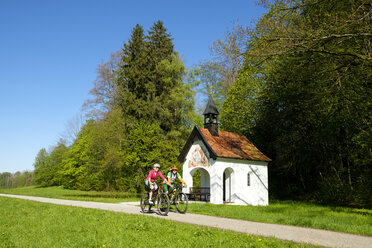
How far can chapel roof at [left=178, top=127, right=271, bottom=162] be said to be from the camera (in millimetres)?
19703

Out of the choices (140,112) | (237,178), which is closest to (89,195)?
(140,112)

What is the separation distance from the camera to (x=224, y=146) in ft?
69.4

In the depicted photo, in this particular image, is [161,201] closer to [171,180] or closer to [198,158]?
[171,180]

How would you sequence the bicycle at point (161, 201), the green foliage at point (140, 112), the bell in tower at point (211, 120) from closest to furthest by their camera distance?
the bicycle at point (161, 201) < the bell in tower at point (211, 120) < the green foliage at point (140, 112)

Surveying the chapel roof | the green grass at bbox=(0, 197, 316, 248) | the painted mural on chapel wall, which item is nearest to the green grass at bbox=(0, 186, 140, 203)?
the painted mural on chapel wall

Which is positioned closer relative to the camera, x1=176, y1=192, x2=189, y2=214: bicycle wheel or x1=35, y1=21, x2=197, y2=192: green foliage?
x1=176, y1=192, x2=189, y2=214: bicycle wheel

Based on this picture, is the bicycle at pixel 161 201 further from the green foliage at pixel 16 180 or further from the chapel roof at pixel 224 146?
the green foliage at pixel 16 180

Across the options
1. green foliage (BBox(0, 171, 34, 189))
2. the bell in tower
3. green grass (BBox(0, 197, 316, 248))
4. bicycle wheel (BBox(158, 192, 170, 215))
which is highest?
the bell in tower

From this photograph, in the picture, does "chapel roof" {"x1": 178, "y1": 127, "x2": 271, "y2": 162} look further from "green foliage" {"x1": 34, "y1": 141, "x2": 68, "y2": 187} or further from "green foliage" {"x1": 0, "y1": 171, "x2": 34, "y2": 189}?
"green foliage" {"x1": 0, "y1": 171, "x2": 34, "y2": 189}

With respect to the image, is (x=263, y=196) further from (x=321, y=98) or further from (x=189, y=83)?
(x=189, y=83)

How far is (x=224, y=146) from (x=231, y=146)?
2.51 ft

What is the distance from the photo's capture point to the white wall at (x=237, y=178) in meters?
19.2

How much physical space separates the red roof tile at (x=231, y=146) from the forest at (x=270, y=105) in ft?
7.78

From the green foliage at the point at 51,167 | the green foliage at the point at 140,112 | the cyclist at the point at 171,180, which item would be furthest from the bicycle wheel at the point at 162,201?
the green foliage at the point at 51,167
